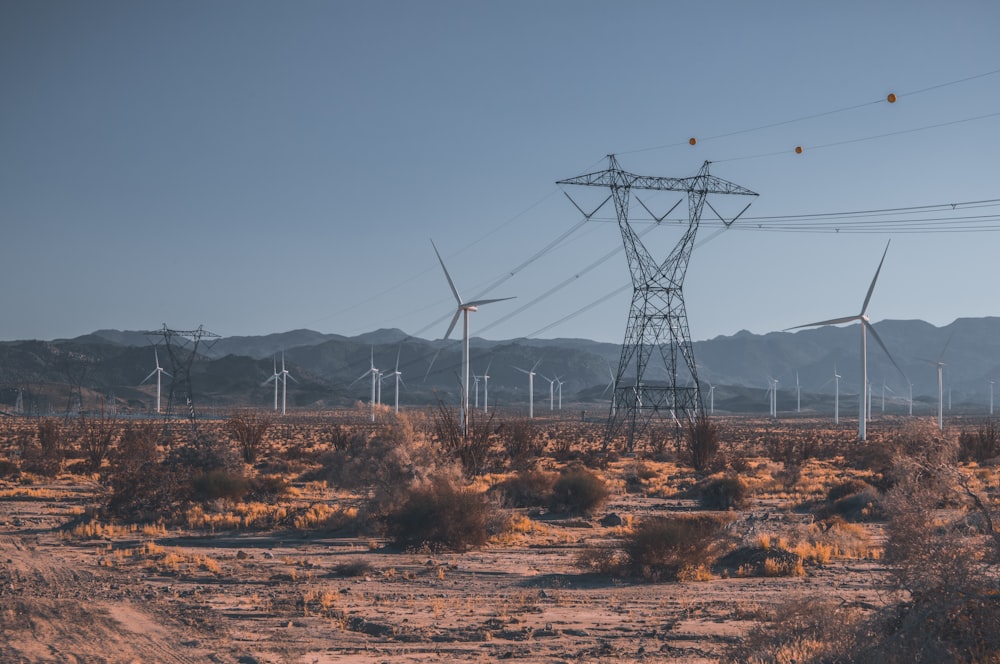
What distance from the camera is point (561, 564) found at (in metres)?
21.5

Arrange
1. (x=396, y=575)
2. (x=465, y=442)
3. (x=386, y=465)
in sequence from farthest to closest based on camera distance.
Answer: (x=465, y=442) → (x=386, y=465) → (x=396, y=575)

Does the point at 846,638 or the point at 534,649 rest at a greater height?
the point at 846,638

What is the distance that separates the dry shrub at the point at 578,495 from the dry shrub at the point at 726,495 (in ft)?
14.5

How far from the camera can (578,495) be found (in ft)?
106

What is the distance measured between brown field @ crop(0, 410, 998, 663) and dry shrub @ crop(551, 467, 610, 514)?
0.41 m

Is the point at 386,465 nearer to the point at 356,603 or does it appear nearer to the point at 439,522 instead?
the point at 439,522

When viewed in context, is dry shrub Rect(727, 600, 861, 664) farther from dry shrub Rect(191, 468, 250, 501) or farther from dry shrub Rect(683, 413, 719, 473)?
dry shrub Rect(683, 413, 719, 473)

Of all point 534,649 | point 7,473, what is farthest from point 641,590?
point 7,473

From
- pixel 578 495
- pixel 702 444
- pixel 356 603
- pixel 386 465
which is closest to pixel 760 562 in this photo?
pixel 356 603

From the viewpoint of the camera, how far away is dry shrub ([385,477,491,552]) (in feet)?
77.6

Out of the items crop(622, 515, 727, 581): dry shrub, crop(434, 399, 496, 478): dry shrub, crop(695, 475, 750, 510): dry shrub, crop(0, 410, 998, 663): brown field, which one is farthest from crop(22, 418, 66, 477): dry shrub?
crop(622, 515, 727, 581): dry shrub

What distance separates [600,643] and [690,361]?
146 feet

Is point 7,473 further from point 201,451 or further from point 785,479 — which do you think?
point 785,479

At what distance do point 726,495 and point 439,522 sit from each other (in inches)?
568
